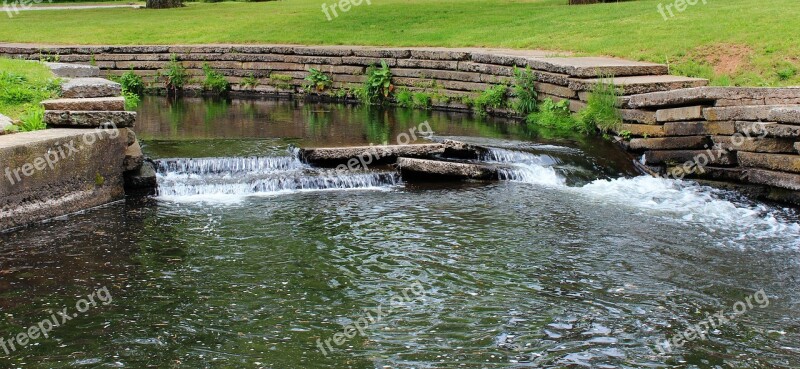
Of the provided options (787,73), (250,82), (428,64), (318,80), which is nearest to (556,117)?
(787,73)

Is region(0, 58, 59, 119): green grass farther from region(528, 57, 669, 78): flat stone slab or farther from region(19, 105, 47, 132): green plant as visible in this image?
region(528, 57, 669, 78): flat stone slab

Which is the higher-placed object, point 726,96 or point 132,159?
point 726,96

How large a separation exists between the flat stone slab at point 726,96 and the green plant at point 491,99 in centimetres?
429

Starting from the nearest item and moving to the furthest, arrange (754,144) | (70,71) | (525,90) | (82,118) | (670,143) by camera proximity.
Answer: (82,118) → (754,144) → (670,143) → (70,71) → (525,90)

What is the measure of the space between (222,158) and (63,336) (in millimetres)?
5583

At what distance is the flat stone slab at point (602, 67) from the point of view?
14406 mm

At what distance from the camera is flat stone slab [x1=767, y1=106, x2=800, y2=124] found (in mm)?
10828

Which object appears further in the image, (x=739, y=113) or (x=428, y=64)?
(x=428, y=64)

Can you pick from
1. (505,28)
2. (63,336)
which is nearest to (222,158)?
(63,336)

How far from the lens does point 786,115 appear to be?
35.9 feet

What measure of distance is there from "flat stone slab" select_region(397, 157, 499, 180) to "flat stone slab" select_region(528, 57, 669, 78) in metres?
3.25

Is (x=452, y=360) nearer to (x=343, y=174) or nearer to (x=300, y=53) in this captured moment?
(x=343, y=174)

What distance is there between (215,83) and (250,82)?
2.62 ft

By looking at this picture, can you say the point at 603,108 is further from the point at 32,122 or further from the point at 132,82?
the point at 132,82
